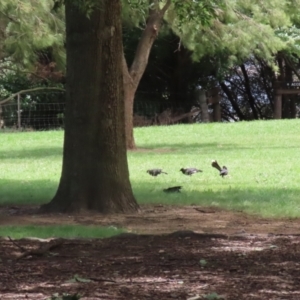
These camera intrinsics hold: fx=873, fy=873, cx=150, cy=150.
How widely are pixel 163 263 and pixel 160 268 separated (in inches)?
10.2

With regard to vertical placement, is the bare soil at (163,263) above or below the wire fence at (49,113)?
below

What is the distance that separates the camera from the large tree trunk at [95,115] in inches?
425

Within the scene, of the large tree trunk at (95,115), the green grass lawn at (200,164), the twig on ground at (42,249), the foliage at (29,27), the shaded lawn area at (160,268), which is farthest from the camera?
the foliage at (29,27)

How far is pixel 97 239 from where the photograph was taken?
28.7 feet

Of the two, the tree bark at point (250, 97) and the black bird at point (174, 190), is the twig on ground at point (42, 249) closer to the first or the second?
the black bird at point (174, 190)

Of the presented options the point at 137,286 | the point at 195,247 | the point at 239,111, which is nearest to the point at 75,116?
the point at 195,247

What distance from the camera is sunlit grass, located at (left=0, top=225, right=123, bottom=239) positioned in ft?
30.1

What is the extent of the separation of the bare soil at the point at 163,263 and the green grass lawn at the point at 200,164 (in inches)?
72.6

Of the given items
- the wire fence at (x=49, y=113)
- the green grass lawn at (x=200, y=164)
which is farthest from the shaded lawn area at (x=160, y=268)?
the wire fence at (x=49, y=113)

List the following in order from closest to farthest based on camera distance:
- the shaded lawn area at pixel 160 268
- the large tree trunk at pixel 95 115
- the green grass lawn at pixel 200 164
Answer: the shaded lawn area at pixel 160 268
the large tree trunk at pixel 95 115
the green grass lawn at pixel 200 164

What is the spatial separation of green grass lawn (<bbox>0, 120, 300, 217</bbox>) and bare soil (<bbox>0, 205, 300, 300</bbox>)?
72.6 inches

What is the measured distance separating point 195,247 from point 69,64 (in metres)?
3.87

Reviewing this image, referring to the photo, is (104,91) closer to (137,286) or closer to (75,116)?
(75,116)

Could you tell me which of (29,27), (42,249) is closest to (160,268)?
(42,249)
